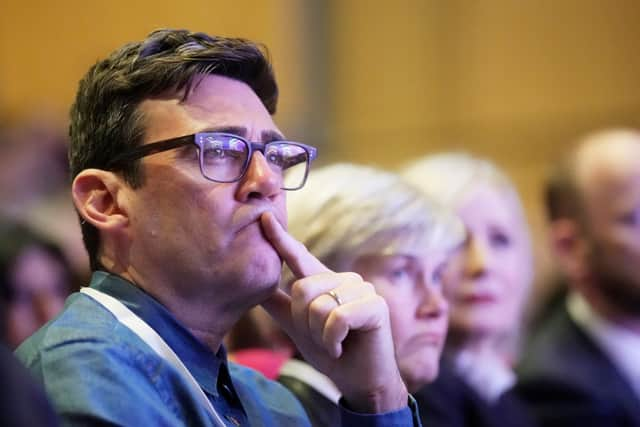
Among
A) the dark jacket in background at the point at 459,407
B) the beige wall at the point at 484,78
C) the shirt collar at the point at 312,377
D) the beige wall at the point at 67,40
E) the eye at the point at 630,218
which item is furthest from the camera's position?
the beige wall at the point at 67,40

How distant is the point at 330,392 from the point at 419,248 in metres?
0.35

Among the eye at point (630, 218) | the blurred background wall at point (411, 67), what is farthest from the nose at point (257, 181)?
the blurred background wall at point (411, 67)

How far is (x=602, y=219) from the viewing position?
3.05 metres

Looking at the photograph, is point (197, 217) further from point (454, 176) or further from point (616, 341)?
point (616, 341)

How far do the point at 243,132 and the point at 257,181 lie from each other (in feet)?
0.27

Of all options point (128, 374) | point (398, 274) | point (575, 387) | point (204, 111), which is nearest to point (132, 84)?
point (204, 111)

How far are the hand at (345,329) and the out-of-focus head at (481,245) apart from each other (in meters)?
1.09

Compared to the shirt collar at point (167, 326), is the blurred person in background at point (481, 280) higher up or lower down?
lower down

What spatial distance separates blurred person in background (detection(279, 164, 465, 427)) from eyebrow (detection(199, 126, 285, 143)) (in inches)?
17.0

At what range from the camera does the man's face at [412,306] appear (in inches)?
79.0

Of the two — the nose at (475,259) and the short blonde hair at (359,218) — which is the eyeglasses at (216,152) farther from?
the nose at (475,259)

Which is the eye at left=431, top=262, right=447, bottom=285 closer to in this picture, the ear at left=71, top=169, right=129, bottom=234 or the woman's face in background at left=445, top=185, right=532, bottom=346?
the woman's face in background at left=445, top=185, right=532, bottom=346

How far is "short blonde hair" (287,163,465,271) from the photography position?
200 centimetres

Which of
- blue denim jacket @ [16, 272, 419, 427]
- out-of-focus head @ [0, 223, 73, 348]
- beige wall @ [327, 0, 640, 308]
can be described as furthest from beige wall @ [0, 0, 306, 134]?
blue denim jacket @ [16, 272, 419, 427]
